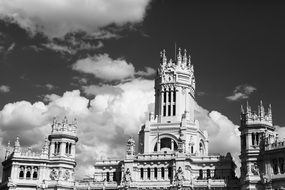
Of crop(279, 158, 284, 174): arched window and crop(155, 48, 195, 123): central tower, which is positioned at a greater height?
crop(155, 48, 195, 123): central tower

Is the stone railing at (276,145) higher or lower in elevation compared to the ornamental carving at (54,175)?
higher

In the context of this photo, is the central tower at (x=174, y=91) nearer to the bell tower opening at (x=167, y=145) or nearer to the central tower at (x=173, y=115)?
the central tower at (x=173, y=115)

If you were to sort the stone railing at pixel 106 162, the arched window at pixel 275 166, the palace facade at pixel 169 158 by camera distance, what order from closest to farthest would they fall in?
the arched window at pixel 275 166 < the palace facade at pixel 169 158 < the stone railing at pixel 106 162

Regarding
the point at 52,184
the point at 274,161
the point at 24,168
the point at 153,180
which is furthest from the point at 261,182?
the point at 24,168

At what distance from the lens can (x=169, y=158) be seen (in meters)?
114

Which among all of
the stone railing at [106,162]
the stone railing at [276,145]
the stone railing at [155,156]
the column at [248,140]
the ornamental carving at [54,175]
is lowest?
the ornamental carving at [54,175]

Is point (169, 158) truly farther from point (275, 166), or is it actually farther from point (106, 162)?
point (275, 166)

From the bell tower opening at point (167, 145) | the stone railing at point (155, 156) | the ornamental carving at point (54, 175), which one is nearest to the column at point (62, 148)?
the ornamental carving at point (54, 175)

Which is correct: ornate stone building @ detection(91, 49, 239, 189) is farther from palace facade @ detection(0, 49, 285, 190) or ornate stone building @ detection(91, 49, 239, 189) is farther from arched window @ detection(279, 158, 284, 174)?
arched window @ detection(279, 158, 284, 174)

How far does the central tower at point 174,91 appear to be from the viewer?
13000cm

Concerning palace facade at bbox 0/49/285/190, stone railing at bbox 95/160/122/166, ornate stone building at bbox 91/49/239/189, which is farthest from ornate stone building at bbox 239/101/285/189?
stone railing at bbox 95/160/122/166

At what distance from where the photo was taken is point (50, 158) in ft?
397

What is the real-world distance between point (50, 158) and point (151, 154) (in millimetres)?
24796

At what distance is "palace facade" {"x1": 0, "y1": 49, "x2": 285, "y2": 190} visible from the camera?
105875 mm
